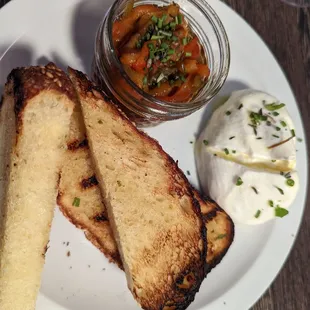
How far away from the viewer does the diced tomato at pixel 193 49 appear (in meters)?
2.22

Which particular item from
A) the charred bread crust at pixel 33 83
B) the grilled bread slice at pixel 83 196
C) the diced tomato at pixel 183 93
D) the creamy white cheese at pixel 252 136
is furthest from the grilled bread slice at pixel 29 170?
the creamy white cheese at pixel 252 136

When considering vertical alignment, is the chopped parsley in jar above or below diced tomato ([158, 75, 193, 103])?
above

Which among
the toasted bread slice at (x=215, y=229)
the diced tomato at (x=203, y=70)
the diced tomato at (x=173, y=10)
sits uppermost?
the diced tomato at (x=173, y=10)

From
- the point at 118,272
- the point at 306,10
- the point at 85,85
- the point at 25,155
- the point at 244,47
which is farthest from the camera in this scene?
the point at 306,10

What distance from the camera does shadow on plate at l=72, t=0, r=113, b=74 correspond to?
7.94ft

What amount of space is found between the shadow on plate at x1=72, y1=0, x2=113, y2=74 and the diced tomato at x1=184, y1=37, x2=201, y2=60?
0.46 metres

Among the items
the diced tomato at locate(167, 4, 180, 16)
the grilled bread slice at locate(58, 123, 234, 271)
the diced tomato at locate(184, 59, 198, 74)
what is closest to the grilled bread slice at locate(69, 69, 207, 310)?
the grilled bread slice at locate(58, 123, 234, 271)

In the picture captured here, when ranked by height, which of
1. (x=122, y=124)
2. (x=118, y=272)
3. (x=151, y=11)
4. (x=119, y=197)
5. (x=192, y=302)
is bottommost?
(x=192, y=302)

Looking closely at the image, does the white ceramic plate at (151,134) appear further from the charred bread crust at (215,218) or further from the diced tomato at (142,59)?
the diced tomato at (142,59)

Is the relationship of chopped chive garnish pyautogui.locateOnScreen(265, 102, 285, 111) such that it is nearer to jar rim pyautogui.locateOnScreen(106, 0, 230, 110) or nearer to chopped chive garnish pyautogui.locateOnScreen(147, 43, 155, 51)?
jar rim pyautogui.locateOnScreen(106, 0, 230, 110)

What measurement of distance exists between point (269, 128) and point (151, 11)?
72 centimetres

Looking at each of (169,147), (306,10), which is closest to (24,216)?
(169,147)

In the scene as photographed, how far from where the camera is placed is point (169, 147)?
8.25ft

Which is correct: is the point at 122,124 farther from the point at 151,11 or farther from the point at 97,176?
the point at 151,11
